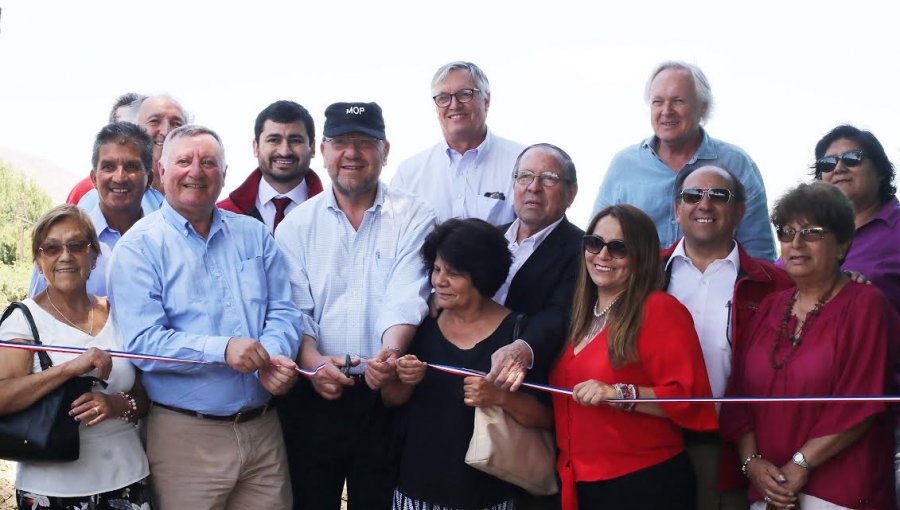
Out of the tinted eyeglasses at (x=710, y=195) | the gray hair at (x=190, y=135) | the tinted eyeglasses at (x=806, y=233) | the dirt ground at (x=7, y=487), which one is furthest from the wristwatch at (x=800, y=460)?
the dirt ground at (x=7, y=487)

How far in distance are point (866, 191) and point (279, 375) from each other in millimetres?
3145

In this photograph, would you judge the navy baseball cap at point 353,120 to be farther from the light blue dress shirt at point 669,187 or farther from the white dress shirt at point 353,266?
the light blue dress shirt at point 669,187

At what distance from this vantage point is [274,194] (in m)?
5.83

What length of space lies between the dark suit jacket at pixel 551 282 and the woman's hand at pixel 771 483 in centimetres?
100

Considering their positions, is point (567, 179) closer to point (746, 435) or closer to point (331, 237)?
Answer: point (331, 237)

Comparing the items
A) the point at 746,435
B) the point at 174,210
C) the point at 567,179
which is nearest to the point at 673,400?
the point at 746,435

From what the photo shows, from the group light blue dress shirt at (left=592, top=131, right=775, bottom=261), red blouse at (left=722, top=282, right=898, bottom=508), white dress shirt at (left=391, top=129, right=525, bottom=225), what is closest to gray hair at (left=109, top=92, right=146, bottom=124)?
white dress shirt at (left=391, top=129, right=525, bottom=225)

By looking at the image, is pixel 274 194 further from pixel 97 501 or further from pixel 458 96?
pixel 97 501

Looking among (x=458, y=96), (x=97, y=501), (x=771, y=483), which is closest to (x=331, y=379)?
(x=97, y=501)

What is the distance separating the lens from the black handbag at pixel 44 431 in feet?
12.6

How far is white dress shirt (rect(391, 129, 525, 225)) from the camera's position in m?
5.82

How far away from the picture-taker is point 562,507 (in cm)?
408

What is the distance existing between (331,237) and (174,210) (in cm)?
83

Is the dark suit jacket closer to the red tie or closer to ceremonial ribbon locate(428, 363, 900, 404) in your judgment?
ceremonial ribbon locate(428, 363, 900, 404)
